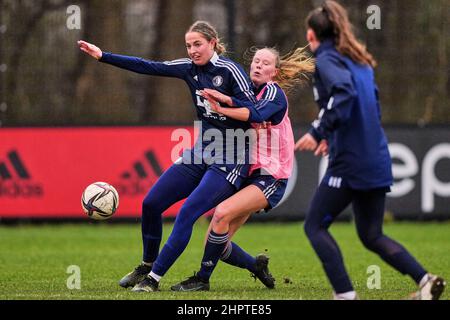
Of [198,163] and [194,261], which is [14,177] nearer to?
[194,261]

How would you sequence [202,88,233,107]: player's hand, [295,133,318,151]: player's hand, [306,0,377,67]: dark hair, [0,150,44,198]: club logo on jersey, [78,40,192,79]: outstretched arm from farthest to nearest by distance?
[0,150,44,198]: club logo on jersey
[78,40,192,79]: outstretched arm
[202,88,233,107]: player's hand
[306,0,377,67]: dark hair
[295,133,318,151]: player's hand

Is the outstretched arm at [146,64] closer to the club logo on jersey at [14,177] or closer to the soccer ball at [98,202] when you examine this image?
the soccer ball at [98,202]

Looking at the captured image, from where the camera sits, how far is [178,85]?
16.3m

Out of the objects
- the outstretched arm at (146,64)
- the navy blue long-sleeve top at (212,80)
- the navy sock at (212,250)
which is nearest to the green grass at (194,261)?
the navy sock at (212,250)

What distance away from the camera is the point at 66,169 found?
15.5 meters

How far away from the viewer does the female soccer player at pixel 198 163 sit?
8312 mm

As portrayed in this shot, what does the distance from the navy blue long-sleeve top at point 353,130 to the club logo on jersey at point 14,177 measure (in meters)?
9.17

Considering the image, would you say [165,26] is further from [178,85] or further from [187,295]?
[187,295]

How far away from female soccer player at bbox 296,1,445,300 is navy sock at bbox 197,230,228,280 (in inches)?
54.1

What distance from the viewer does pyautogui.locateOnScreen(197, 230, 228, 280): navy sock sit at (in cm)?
836

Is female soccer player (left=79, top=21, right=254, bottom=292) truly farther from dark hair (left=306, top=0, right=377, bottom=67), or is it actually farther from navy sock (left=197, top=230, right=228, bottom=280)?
dark hair (left=306, top=0, right=377, bottom=67)

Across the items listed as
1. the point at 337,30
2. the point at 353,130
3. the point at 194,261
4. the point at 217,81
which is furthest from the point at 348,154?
the point at 194,261

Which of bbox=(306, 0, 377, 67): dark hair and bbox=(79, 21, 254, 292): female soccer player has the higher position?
bbox=(306, 0, 377, 67): dark hair

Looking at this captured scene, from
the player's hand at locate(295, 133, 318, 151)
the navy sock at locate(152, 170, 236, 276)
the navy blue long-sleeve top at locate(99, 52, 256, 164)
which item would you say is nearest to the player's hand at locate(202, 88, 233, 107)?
the navy blue long-sleeve top at locate(99, 52, 256, 164)
